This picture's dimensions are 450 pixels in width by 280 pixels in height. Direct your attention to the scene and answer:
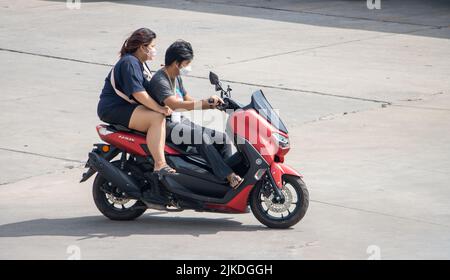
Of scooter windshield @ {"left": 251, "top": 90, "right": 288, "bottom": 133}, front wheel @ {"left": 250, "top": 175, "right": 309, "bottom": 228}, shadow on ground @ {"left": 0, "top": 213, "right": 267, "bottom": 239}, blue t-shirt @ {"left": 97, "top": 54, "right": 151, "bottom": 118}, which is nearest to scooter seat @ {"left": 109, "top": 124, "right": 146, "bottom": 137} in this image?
blue t-shirt @ {"left": 97, "top": 54, "right": 151, "bottom": 118}

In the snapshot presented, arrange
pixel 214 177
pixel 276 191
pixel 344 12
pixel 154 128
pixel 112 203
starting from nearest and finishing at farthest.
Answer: pixel 276 191 < pixel 154 128 < pixel 214 177 < pixel 112 203 < pixel 344 12

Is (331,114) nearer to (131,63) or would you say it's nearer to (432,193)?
(432,193)

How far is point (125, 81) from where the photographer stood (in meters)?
8.91

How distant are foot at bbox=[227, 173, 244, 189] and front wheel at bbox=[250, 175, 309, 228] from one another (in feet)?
0.45

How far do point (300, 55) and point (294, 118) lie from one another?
13.1ft

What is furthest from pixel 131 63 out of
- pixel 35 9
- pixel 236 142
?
pixel 35 9

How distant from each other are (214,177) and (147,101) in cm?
81

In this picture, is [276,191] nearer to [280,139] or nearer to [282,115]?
[280,139]

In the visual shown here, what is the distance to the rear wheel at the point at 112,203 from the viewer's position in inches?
360

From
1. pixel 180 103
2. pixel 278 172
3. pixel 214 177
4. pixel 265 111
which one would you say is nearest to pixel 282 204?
pixel 278 172

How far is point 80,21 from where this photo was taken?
65.9 feet

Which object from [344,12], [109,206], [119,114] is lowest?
[109,206]

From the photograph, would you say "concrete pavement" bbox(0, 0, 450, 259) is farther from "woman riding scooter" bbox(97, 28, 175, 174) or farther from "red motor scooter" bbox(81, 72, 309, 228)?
"woman riding scooter" bbox(97, 28, 175, 174)

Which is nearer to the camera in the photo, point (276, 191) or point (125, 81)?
point (276, 191)
